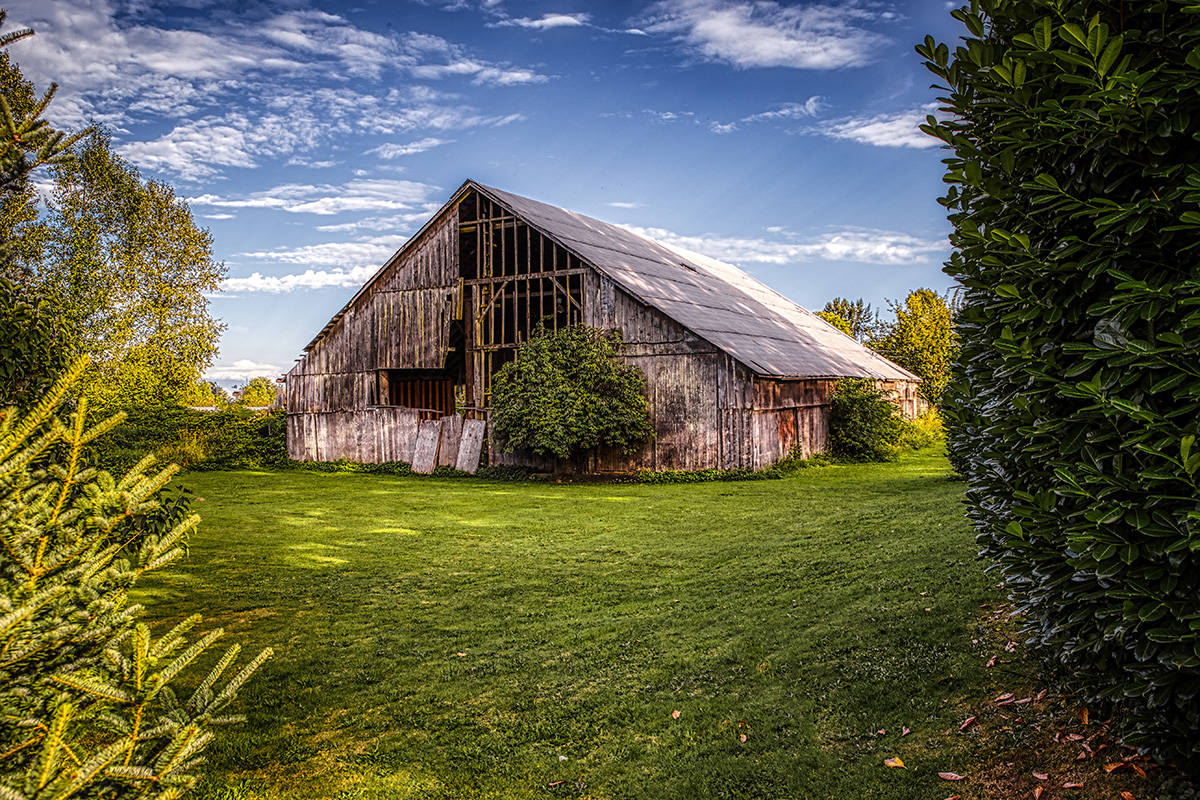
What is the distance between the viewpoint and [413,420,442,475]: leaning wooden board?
2638 centimetres

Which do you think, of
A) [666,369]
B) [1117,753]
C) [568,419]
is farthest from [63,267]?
[1117,753]

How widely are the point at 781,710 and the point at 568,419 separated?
16958 millimetres

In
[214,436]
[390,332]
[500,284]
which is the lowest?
[214,436]

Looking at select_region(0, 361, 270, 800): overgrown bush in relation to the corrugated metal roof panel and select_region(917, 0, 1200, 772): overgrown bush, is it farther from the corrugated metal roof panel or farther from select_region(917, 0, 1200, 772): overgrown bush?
the corrugated metal roof panel

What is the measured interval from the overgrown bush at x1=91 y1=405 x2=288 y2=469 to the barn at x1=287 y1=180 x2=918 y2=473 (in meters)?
1.40

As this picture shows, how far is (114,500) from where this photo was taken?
7.66 ft

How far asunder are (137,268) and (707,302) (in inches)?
1062

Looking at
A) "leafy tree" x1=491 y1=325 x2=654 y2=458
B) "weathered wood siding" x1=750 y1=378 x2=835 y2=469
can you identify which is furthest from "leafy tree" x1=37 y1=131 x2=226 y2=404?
"weathered wood siding" x1=750 y1=378 x2=835 y2=469

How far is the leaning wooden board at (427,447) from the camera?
26.4m

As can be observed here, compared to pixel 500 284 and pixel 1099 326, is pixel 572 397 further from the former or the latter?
pixel 1099 326

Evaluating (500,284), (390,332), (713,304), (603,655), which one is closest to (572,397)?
(500,284)

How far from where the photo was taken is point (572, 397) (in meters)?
22.4

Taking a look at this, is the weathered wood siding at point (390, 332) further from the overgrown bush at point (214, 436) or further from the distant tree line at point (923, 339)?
the distant tree line at point (923, 339)

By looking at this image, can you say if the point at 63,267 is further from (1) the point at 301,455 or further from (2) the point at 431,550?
(2) the point at 431,550
